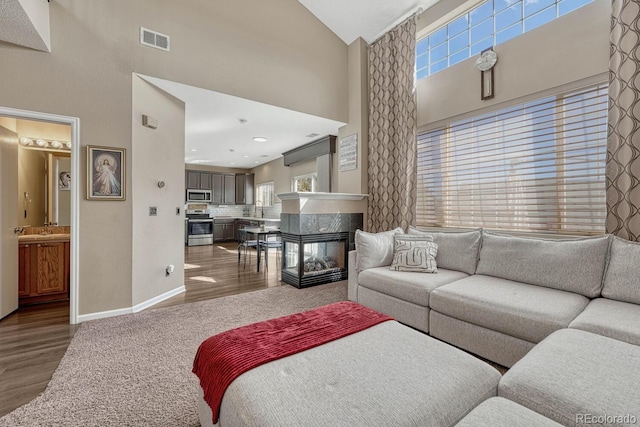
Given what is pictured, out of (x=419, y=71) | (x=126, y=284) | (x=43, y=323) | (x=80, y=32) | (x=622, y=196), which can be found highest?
(x=419, y=71)

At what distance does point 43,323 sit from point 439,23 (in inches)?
224

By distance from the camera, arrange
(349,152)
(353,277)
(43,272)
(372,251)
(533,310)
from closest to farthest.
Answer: (533,310)
(372,251)
(353,277)
(43,272)
(349,152)

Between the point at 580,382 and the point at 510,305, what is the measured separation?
922 mm

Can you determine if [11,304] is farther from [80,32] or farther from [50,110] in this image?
[80,32]

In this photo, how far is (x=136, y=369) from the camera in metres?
1.97

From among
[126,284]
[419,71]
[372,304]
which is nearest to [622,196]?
[372,304]

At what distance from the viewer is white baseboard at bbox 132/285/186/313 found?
3093 mm

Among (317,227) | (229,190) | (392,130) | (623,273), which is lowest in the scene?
(623,273)

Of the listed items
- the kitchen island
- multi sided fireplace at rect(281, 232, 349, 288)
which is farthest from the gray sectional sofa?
the kitchen island

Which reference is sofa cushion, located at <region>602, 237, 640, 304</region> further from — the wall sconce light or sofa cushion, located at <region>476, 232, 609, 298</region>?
the wall sconce light

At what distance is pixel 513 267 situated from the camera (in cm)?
250

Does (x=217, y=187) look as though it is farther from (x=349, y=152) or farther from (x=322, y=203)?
(x=322, y=203)

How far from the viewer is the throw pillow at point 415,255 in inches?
113

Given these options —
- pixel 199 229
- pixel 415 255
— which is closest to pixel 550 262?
pixel 415 255
